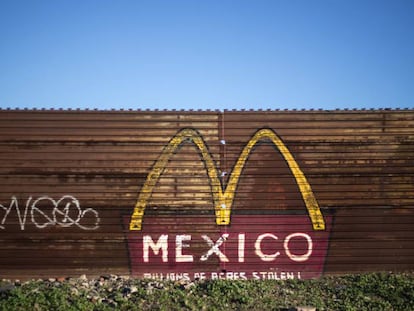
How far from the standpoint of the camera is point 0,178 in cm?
844

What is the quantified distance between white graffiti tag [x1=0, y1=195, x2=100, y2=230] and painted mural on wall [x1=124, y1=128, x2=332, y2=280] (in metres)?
0.75

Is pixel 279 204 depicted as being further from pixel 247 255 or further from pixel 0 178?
pixel 0 178

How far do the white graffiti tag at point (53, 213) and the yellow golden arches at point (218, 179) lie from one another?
0.83 m

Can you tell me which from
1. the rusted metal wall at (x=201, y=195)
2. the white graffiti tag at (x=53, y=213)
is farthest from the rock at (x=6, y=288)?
the white graffiti tag at (x=53, y=213)

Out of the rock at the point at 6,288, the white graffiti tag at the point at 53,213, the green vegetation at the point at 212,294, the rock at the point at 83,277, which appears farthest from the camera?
the white graffiti tag at the point at 53,213

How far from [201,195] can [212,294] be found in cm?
186

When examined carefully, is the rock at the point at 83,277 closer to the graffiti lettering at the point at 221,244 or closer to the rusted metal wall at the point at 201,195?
the rusted metal wall at the point at 201,195

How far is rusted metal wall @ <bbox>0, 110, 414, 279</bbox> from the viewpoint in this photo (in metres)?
8.44

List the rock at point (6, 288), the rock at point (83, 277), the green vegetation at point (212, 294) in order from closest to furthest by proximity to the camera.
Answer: the green vegetation at point (212, 294) → the rock at point (6, 288) → the rock at point (83, 277)

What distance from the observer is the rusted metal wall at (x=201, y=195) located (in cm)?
844

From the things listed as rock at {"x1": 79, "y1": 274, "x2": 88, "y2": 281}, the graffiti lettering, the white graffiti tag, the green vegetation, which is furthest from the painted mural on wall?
rock at {"x1": 79, "y1": 274, "x2": 88, "y2": 281}

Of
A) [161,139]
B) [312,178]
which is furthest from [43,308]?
[312,178]

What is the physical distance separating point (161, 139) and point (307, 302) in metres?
3.85

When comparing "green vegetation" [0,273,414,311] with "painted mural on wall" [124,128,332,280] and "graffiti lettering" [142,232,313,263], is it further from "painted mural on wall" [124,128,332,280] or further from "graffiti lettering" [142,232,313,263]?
"graffiti lettering" [142,232,313,263]
